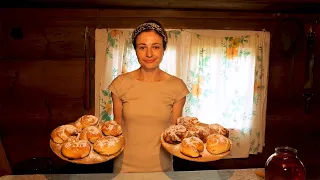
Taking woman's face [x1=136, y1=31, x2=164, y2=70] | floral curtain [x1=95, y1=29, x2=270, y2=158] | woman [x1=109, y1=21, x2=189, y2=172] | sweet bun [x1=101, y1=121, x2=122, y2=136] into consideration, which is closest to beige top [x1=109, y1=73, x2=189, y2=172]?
woman [x1=109, y1=21, x2=189, y2=172]

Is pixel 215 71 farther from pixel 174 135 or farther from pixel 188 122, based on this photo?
pixel 174 135

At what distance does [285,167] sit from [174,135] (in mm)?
493

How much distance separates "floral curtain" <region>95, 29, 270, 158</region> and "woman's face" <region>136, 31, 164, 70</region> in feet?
5.16

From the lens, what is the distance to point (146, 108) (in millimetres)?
1635

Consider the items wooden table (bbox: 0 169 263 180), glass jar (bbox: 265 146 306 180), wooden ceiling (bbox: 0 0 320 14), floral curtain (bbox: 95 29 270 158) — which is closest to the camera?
glass jar (bbox: 265 146 306 180)

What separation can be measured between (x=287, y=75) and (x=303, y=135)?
72cm

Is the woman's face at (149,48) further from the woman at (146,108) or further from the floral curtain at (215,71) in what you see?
the floral curtain at (215,71)

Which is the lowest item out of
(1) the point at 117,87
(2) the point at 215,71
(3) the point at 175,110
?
(3) the point at 175,110

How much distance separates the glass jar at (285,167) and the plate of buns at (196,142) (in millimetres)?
259

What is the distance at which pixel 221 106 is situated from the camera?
3326 mm

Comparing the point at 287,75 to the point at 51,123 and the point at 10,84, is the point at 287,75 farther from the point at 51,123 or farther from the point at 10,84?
the point at 10,84

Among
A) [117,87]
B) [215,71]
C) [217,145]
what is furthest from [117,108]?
[215,71]

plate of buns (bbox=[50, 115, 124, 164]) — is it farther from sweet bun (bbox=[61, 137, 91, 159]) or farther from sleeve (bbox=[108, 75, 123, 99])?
sleeve (bbox=[108, 75, 123, 99])

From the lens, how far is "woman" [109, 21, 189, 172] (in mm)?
1592
